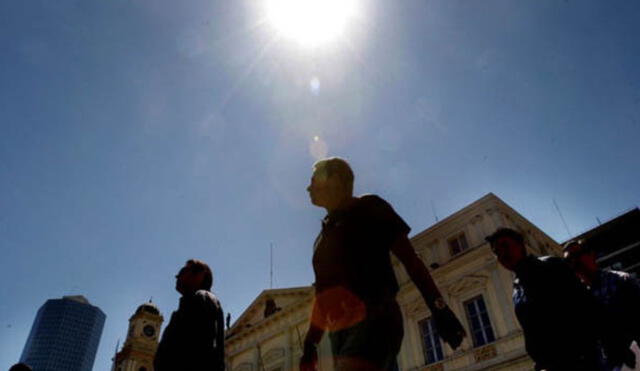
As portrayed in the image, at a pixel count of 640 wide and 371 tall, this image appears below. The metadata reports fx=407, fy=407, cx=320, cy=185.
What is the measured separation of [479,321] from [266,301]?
15.6 meters

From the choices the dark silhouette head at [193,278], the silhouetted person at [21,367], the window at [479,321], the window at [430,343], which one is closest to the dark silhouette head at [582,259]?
the dark silhouette head at [193,278]

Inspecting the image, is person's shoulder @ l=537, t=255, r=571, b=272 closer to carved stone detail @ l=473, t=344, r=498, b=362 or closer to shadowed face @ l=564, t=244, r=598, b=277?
shadowed face @ l=564, t=244, r=598, b=277

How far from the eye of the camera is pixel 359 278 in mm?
2340

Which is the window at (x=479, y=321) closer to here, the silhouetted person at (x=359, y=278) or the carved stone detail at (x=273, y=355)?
the carved stone detail at (x=273, y=355)

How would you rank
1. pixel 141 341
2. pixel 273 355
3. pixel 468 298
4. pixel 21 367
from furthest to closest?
1. pixel 141 341
2. pixel 273 355
3. pixel 468 298
4. pixel 21 367

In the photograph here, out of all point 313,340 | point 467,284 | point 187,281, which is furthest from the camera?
point 467,284

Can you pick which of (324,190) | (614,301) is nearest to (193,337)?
(324,190)

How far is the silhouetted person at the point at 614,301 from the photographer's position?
2.82m

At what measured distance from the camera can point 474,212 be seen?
18469mm

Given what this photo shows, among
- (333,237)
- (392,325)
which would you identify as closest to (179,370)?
(333,237)

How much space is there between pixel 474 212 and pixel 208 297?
16878 millimetres

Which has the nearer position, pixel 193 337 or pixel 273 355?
pixel 193 337

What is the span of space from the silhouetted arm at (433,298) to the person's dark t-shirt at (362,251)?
0.10m

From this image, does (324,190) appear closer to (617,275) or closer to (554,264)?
(554,264)
